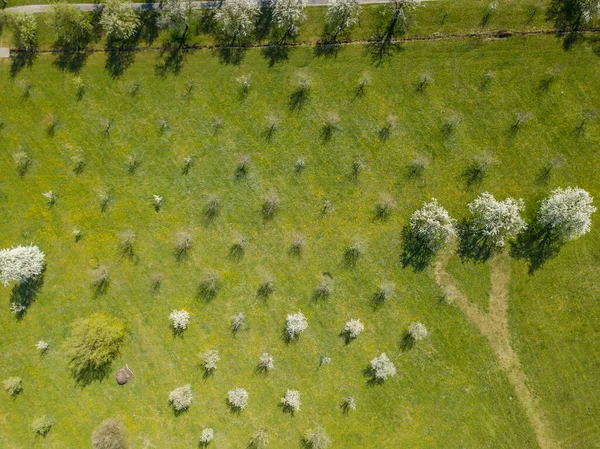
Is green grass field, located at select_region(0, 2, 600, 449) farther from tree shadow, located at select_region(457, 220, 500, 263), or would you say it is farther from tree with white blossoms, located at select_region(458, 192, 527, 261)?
tree with white blossoms, located at select_region(458, 192, 527, 261)

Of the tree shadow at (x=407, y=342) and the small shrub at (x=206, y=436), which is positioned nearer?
the small shrub at (x=206, y=436)

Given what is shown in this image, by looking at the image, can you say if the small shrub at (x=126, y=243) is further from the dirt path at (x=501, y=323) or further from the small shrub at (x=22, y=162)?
the dirt path at (x=501, y=323)

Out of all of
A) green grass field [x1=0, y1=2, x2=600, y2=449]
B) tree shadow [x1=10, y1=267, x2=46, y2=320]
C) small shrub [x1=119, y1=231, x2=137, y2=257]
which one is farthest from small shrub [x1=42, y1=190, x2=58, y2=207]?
small shrub [x1=119, y1=231, x2=137, y2=257]

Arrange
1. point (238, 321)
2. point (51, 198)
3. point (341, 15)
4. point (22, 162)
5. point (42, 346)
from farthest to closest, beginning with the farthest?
point (22, 162)
point (51, 198)
point (341, 15)
point (42, 346)
point (238, 321)

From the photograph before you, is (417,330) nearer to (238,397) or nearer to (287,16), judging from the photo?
(238,397)

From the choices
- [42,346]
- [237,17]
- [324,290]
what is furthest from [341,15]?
[42,346]

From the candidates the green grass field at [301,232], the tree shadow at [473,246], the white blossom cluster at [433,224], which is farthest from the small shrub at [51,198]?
the tree shadow at [473,246]
